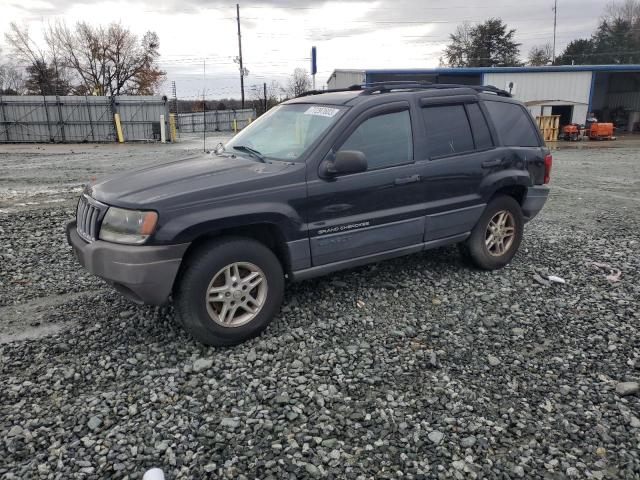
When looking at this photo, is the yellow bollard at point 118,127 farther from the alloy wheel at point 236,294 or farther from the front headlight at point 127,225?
the alloy wheel at point 236,294

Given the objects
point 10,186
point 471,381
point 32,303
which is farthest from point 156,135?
point 471,381

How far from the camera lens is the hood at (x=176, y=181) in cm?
357

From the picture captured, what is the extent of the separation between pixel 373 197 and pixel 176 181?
5.52ft

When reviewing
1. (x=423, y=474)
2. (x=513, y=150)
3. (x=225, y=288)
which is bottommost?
(x=423, y=474)

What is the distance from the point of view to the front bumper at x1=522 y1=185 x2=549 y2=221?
562 centimetres

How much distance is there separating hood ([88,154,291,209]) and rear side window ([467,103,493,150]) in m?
2.28

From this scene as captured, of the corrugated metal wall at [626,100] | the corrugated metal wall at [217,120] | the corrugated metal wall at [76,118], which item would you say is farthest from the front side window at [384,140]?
the corrugated metal wall at [626,100]

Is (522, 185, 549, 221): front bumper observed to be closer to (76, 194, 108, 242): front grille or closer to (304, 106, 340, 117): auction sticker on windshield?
(304, 106, 340, 117): auction sticker on windshield

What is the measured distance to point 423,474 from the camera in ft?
8.49

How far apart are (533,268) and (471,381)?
106 inches

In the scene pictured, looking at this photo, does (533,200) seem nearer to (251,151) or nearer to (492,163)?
(492,163)

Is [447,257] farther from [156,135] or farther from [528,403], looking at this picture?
[156,135]

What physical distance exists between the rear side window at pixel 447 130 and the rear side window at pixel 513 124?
0.49 meters

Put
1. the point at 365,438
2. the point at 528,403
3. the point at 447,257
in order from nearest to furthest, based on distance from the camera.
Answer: the point at 365,438 → the point at 528,403 → the point at 447,257
